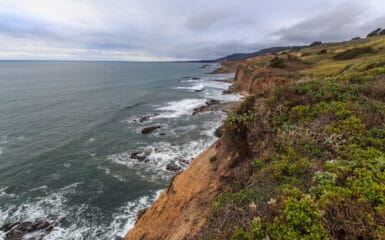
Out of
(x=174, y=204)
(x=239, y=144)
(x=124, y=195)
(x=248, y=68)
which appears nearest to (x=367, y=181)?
(x=239, y=144)

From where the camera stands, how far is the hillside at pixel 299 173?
3795 millimetres

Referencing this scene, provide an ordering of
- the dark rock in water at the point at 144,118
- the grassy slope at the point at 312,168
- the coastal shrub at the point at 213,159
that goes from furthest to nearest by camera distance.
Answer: the dark rock in water at the point at 144,118 < the coastal shrub at the point at 213,159 < the grassy slope at the point at 312,168

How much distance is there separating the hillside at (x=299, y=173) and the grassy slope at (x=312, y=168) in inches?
0.7

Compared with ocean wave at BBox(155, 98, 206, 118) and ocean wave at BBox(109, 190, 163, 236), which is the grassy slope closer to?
ocean wave at BBox(109, 190, 163, 236)

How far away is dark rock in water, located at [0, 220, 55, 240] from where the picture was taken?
1360 cm

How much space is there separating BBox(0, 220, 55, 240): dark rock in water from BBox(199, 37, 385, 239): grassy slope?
1326cm

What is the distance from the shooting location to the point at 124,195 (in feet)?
56.9

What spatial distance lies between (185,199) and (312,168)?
7883mm

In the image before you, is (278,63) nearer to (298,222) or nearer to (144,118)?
(144,118)

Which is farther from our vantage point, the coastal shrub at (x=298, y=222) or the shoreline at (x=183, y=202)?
the shoreline at (x=183, y=202)

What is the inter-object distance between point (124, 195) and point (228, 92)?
4347 centimetres

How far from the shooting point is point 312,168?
5.43m

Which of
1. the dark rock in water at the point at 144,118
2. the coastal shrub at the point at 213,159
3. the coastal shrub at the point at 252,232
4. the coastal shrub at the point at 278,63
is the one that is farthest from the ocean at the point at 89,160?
the coastal shrub at the point at 278,63

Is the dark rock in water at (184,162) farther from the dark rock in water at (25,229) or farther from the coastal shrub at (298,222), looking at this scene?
the coastal shrub at (298,222)
